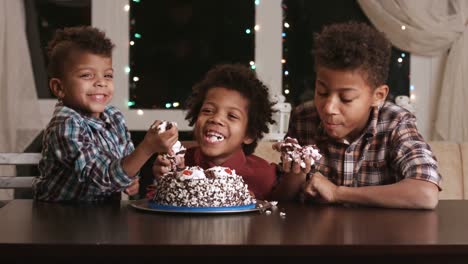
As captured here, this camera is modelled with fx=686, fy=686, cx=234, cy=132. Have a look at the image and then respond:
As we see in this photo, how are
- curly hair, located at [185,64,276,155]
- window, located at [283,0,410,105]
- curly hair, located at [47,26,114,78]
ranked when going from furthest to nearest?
1. window, located at [283,0,410,105]
2. curly hair, located at [185,64,276,155]
3. curly hair, located at [47,26,114,78]

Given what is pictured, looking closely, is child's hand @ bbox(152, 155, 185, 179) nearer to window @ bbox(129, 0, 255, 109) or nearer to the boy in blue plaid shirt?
the boy in blue plaid shirt

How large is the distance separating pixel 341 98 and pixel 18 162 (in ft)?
4.96

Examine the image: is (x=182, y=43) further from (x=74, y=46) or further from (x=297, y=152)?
(x=297, y=152)

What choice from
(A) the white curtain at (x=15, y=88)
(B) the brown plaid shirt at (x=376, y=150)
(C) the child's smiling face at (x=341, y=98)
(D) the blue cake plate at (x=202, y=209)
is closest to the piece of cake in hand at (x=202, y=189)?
(D) the blue cake plate at (x=202, y=209)

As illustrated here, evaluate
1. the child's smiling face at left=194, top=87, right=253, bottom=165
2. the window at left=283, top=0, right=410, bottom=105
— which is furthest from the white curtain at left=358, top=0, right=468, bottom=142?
the child's smiling face at left=194, top=87, right=253, bottom=165

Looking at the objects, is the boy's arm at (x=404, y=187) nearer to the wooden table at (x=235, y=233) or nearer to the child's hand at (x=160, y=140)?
the wooden table at (x=235, y=233)

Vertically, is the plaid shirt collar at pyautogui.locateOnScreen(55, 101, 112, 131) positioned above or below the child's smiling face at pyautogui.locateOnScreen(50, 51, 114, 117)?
below

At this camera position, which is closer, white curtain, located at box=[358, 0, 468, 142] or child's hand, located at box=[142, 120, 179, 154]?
child's hand, located at box=[142, 120, 179, 154]

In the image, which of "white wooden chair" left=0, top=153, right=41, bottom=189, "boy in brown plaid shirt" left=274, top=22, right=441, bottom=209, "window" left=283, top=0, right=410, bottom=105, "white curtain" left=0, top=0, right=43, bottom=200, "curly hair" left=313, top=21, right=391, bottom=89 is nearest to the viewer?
"boy in brown plaid shirt" left=274, top=22, right=441, bottom=209

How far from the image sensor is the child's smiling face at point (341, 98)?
1.70m

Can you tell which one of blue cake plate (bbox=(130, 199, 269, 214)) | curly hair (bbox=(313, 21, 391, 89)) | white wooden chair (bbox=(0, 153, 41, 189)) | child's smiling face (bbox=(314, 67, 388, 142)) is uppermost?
curly hair (bbox=(313, 21, 391, 89))

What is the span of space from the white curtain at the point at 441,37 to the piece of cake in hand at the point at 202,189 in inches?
93.2

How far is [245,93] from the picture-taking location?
1.99 metres

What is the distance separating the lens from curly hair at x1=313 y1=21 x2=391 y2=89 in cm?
172
